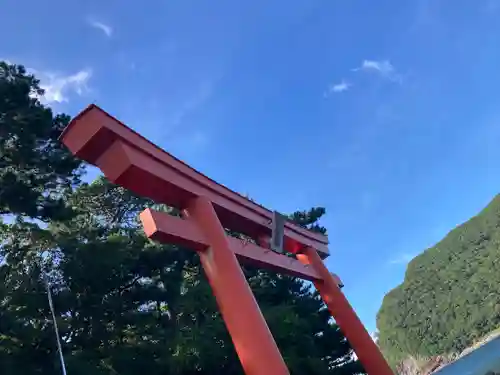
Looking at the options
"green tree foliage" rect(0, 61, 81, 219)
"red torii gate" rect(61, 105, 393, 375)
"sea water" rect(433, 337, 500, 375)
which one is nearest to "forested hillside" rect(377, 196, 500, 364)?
"sea water" rect(433, 337, 500, 375)

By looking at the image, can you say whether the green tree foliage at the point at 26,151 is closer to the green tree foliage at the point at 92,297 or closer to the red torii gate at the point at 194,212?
the green tree foliage at the point at 92,297

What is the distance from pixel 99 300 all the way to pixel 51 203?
187 cm

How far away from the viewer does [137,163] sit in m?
→ 2.41

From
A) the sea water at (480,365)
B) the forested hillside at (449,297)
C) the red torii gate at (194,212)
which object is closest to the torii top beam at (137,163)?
the red torii gate at (194,212)

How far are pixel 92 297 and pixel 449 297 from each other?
30.4 metres

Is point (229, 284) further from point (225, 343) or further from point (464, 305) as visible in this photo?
point (464, 305)

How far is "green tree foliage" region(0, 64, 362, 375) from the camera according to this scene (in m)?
6.27

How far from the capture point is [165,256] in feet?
27.0

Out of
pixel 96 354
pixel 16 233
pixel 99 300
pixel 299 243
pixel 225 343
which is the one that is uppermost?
pixel 16 233

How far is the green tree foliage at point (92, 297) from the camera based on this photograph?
6273 millimetres

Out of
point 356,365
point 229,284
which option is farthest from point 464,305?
point 229,284

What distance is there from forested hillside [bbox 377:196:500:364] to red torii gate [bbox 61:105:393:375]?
30.7 meters

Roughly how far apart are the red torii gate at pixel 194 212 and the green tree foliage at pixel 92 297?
13.7 ft

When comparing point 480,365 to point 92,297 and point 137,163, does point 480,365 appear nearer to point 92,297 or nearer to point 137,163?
point 92,297
